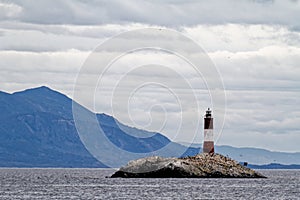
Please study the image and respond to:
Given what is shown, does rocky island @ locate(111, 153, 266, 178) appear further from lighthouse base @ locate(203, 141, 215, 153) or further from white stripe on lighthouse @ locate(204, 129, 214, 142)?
white stripe on lighthouse @ locate(204, 129, 214, 142)

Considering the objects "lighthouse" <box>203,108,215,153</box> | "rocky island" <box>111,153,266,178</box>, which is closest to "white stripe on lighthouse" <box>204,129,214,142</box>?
"lighthouse" <box>203,108,215,153</box>

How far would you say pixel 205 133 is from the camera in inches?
7170

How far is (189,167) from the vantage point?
190 meters

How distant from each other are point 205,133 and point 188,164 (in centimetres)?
1179

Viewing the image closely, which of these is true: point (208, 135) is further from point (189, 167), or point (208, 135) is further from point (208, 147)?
point (189, 167)

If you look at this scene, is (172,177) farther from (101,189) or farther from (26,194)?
(26,194)

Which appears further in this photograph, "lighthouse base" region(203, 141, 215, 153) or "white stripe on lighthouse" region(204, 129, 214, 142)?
"lighthouse base" region(203, 141, 215, 153)

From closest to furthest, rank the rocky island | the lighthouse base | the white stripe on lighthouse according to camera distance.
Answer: the white stripe on lighthouse < the lighthouse base < the rocky island

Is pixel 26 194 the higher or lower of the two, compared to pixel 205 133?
lower

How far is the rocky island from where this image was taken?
190750 mm

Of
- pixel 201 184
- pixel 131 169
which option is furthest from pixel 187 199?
pixel 131 169

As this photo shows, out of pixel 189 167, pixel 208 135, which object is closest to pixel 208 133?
pixel 208 135

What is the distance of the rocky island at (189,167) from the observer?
7510 inches

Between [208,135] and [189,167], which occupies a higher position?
[208,135]
